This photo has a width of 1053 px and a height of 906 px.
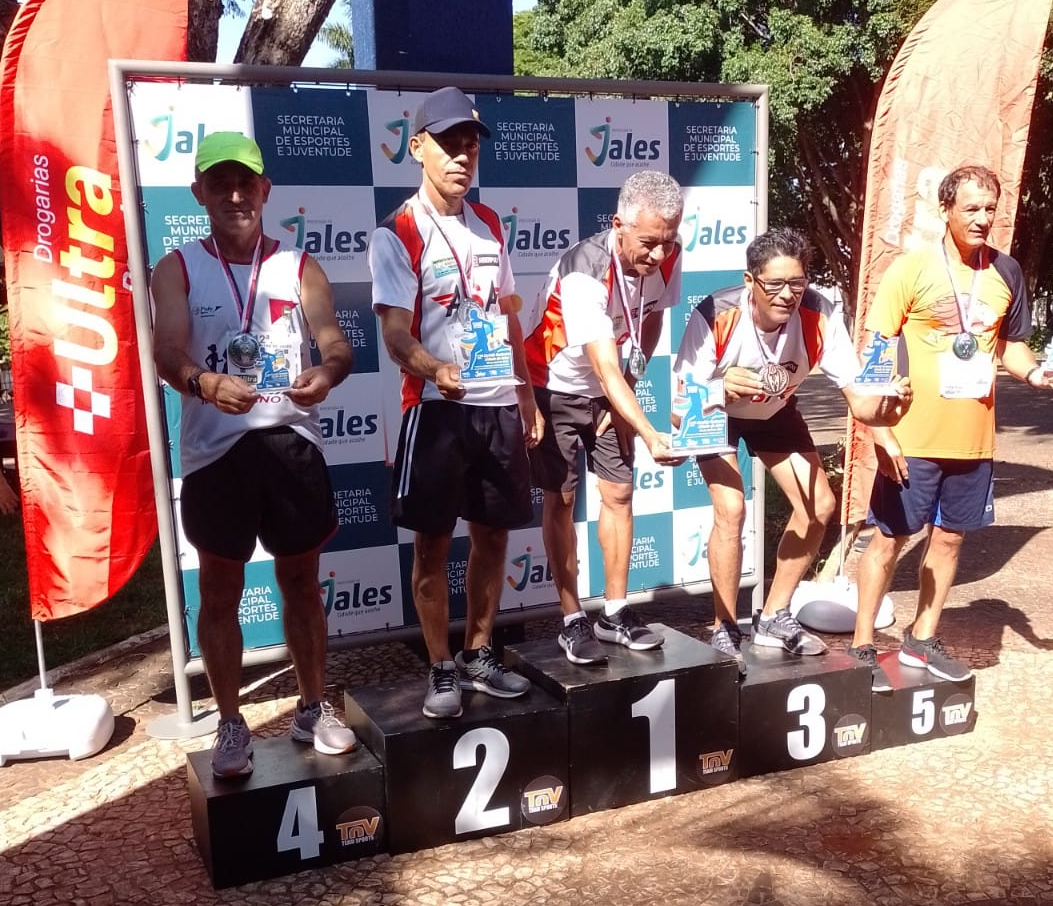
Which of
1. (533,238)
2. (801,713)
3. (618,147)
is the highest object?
(618,147)

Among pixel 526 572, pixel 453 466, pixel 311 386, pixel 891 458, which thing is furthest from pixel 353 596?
pixel 891 458

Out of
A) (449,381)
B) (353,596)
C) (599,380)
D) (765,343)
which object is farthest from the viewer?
(353,596)

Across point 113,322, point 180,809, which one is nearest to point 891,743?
point 180,809

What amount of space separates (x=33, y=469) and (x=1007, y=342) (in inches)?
153

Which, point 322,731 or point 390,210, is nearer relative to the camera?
point 322,731

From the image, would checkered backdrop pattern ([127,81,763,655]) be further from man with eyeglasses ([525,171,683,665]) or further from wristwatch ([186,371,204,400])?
wristwatch ([186,371,204,400])

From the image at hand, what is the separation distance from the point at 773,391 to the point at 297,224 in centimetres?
206

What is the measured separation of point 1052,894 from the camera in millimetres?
2891

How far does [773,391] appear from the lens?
3.83m

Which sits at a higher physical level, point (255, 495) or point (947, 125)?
point (947, 125)

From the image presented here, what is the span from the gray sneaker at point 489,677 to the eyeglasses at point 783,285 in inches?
63.2

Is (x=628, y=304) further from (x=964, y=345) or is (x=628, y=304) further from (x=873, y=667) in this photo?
(x=873, y=667)

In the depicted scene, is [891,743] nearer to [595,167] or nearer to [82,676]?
[595,167]

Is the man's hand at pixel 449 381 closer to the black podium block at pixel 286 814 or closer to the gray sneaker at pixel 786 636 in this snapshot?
the black podium block at pixel 286 814
